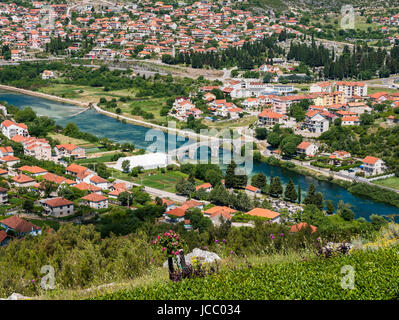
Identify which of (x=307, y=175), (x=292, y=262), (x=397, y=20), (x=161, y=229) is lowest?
(x=307, y=175)

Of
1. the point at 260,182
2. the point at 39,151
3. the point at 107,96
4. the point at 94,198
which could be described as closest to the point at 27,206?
the point at 94,198

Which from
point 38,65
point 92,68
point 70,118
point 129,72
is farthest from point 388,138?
point 38,65

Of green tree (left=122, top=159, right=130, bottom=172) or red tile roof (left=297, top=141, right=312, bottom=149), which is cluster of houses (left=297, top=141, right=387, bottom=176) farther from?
green tree (left=122, top=159, right=130, bottom=172)

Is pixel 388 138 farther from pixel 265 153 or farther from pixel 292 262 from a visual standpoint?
pixel 292 262

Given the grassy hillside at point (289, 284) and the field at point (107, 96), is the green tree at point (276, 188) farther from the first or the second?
the grassy hillside at point (289, 284)

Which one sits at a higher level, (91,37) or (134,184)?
(91,37)

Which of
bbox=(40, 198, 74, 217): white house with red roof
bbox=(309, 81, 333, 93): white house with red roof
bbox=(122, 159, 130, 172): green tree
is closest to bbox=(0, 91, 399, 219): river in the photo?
bbox=(122, 159, 130, 172): green tree
